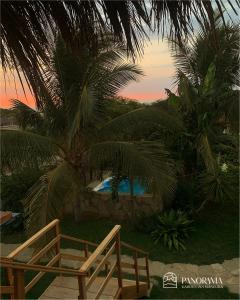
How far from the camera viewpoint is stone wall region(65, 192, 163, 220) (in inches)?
408

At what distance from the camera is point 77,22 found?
1816 mm

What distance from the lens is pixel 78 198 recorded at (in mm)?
9969

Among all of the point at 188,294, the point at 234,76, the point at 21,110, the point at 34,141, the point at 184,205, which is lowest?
the point at 188,294

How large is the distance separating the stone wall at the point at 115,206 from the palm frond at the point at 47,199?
2.41m

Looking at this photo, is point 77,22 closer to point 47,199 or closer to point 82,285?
point 82,285

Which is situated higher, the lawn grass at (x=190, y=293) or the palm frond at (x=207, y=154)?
the palm frond at (x=207, y=154)

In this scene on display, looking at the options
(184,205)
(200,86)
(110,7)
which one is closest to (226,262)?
(184,205)

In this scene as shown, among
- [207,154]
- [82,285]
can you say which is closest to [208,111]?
[207,154]

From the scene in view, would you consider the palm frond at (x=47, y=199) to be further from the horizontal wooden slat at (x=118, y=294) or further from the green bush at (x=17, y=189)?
the green bush at (x=17, y=189)

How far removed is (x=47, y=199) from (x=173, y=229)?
11.5 ft

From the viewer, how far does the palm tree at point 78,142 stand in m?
7.41

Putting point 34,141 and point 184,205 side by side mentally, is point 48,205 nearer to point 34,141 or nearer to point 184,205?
point 34,141

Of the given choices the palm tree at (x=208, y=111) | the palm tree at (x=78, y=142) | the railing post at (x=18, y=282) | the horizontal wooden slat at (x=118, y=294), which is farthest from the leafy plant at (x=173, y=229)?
the railing post at (x=18, y=282)

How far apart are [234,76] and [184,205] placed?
13.4 feet
